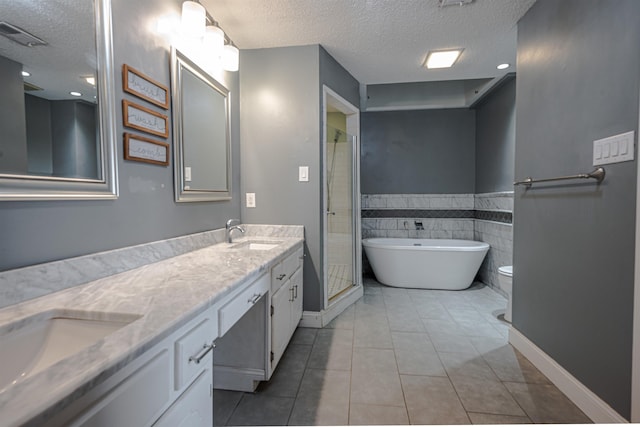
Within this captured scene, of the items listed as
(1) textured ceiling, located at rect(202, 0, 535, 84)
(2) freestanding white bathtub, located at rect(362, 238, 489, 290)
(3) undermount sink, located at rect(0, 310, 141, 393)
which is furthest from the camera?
(2) freestanding white bathtub, located at rect(362, 238, 489, 290)

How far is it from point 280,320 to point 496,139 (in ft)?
10.8

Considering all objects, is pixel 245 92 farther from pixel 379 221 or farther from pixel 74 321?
pixel 379 221

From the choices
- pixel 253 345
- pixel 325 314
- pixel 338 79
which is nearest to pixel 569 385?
pixel 325 314

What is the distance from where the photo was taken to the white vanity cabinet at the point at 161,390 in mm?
525

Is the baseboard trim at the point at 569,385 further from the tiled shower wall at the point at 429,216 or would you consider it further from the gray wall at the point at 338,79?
the gray wall at the point at 338,79

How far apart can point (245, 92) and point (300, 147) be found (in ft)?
2.18

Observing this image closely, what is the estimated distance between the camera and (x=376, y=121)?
4285 millimetres

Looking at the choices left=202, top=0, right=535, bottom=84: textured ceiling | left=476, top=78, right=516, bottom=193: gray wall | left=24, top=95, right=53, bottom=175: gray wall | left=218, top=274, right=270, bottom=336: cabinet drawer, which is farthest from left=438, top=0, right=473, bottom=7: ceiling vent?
left=24, top=95, right=53, bottom=175: gray wall

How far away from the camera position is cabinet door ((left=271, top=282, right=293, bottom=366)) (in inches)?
65.7

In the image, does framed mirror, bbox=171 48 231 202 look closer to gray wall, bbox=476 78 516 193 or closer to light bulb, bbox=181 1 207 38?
light bulb, bbox=181 1 207 38

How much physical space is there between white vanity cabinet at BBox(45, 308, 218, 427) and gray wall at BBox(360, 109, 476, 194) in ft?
12.0

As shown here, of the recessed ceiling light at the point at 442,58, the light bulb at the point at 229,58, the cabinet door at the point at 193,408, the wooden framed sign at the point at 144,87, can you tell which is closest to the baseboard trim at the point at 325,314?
the cabinet door at the point at 193,408

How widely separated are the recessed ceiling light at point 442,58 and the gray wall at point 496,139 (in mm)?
958

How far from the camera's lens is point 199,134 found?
189 cm
